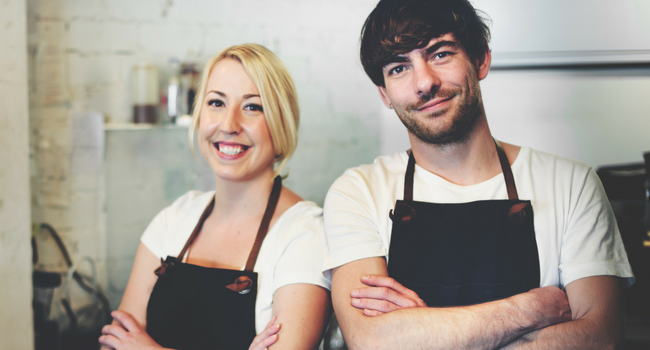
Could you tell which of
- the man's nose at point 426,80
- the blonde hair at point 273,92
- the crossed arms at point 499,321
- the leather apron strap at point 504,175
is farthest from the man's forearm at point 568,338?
the blonde hair at point 273,92

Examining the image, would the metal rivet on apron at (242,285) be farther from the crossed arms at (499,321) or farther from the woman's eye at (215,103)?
the woman's eye at (215,103)

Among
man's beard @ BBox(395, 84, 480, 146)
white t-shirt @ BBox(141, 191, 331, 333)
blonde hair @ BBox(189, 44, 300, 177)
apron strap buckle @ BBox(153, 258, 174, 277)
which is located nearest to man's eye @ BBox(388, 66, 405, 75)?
man's beard @ BBox(395, 84, 480, 146)

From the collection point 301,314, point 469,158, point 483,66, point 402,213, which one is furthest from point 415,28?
point 301,314

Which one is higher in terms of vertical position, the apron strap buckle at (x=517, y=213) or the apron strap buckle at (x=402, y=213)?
the apron strap buckle at (x=517, y=213)

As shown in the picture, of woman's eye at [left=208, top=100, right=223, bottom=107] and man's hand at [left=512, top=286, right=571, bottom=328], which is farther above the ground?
woman's eye at [left=208, top=100, right=223, bottom=107]

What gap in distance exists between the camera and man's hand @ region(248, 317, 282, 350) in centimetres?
104

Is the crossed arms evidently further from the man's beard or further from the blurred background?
the blurred background

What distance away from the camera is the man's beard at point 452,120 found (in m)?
1.11

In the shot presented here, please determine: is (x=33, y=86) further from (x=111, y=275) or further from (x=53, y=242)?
(x=111, y=275)

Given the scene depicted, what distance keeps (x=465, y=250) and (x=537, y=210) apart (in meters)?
0.20

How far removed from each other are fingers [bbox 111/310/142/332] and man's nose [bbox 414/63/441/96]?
104cm

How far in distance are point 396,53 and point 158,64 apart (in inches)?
56.7

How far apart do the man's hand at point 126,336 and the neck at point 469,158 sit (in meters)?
0.92

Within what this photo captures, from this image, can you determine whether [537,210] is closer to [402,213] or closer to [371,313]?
[402,213]
